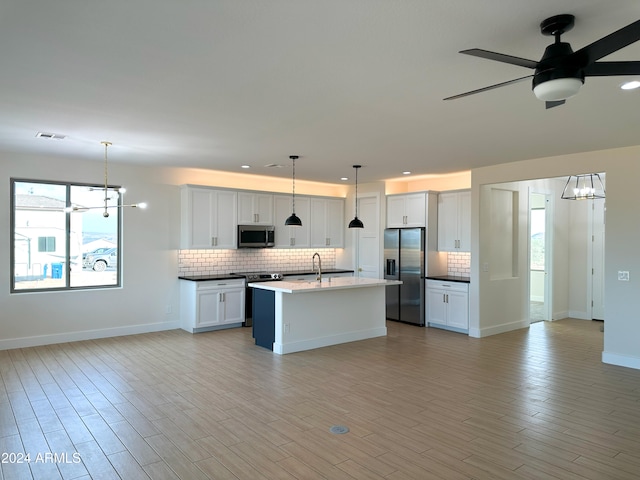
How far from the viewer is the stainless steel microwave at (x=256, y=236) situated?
7.93 meters

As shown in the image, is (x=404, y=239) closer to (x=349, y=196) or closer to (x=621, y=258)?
(x=349, y=196)

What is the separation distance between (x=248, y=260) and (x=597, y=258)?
6808 mm

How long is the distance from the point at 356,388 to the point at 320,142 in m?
2.88

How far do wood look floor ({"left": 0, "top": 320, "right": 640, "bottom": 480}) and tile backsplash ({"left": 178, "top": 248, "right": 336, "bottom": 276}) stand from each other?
75.7 inches

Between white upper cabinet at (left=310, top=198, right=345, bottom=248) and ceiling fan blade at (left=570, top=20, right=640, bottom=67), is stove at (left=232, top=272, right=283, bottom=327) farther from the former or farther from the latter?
ceiling fan blade at (left=570, top=20, right=640, bottom=67)

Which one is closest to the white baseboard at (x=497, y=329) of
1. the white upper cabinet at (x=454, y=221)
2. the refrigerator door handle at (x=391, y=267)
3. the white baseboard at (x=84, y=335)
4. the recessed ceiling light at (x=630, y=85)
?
the white upper cabinet at (x=454, y=221)

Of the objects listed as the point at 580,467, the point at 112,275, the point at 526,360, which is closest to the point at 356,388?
the point at 580,467

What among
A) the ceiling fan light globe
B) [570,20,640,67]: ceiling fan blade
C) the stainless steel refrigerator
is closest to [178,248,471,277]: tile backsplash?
the stainless steel refrigerator

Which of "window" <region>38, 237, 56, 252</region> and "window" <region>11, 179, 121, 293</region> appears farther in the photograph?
"window" <region>38, 237, 56, 252</region>

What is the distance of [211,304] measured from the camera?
24.0 ft

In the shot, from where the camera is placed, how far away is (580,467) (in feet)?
9.77

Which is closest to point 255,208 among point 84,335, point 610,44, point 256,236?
point 256,236

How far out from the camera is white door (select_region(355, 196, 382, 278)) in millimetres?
8789

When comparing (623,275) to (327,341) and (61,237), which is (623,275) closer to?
(327,341)
